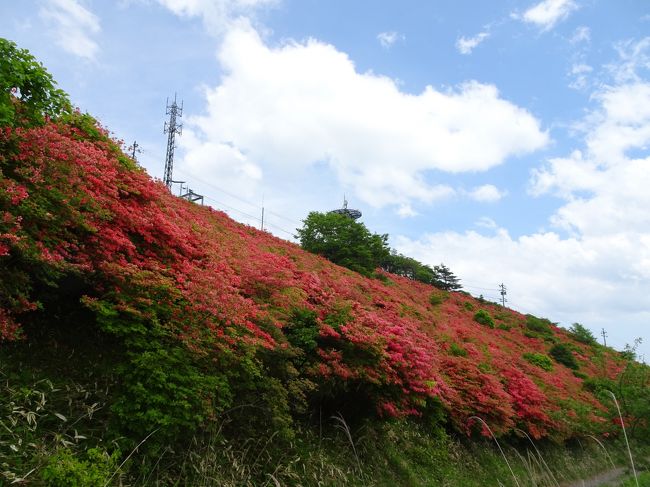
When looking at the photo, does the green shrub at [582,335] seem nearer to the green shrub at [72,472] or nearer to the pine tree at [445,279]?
the pine tree at [445,279]

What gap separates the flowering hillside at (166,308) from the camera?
→ 5.93 metres

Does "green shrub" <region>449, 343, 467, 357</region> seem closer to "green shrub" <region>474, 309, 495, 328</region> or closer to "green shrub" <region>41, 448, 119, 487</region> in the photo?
"green shrub" <region>41, 448, 119, 487</region>

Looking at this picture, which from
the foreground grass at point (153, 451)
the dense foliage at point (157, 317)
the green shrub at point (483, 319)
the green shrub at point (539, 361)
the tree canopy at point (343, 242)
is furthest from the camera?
the green shrub at point (483, 319)

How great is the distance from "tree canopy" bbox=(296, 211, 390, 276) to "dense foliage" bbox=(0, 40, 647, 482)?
13.0 metres

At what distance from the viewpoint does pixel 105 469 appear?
496 centimetres

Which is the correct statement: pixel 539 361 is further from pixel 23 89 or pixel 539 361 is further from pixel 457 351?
pixel 23 89

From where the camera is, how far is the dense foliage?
5.88 metres

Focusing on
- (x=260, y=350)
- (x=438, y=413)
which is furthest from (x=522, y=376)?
(x=260, y=350)

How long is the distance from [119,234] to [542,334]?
31722 millimetres

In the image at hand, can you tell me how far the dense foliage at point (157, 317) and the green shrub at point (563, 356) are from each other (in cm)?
1786

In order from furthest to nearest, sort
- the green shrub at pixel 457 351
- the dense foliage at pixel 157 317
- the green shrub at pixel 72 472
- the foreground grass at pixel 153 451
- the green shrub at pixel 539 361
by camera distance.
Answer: the green shrub at pixel 539 361 → the green shrub at pixel 457 351 → the dense foliage at pixel 157 317 → the foreground grass at pixel 153 451 → the green shrub at pixel 72 472

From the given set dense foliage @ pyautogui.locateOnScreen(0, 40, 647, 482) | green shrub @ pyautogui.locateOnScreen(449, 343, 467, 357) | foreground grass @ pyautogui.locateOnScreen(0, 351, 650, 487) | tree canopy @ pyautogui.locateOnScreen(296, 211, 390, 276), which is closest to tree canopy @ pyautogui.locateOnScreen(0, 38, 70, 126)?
dense foliage @ pyautogui.locateOnScreen(0, 40, 647, 482)

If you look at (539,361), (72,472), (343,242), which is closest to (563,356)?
(539,361)

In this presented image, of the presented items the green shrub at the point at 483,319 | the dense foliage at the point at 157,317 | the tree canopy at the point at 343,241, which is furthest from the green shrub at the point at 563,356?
the dense foliage at the point at 157,317
